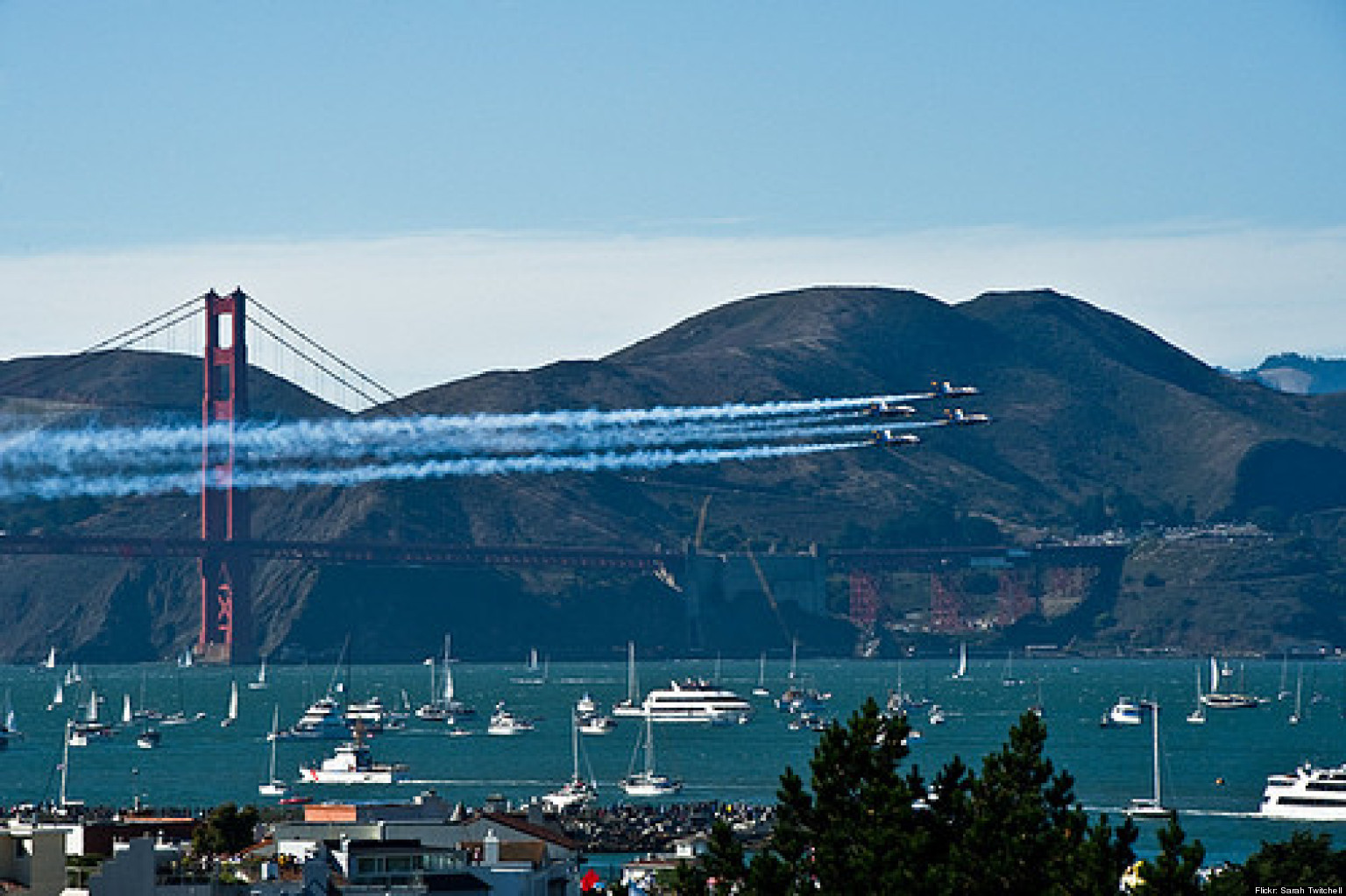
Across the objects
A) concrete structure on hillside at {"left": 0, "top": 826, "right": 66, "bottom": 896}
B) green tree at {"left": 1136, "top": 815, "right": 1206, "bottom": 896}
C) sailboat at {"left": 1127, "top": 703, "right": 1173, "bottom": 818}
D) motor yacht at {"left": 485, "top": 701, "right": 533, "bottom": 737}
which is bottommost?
sailboat at {"left": 1127, "top": 703, "right": 1173, "bottom": 818}

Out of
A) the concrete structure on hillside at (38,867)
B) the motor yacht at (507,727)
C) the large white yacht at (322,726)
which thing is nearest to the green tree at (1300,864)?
the concrete structure on hillside at (38,867)

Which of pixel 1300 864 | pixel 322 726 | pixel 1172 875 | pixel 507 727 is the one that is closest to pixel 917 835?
pixel 1172 875

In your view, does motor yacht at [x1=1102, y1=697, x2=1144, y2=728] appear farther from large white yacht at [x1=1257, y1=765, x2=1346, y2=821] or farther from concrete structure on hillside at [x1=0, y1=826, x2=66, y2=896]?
concrete structure on hillside at [x1=0, y1=826, x2=66, y2=896]

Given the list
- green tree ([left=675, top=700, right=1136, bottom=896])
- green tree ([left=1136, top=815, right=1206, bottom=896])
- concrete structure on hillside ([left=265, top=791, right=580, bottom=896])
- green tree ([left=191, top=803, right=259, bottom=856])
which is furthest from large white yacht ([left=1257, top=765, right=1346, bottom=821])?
green tree ([left=1136, top=815, right=1206, bottom=896])

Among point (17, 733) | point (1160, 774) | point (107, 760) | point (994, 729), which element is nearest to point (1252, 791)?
point (1160, 774)

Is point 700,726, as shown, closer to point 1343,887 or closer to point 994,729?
point 994,729

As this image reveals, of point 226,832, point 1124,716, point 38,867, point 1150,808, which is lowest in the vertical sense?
point 1150,808

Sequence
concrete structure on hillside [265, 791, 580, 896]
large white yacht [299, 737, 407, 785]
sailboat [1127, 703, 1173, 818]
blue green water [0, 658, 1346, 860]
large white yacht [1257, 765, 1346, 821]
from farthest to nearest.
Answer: large white yacht [299, 737, 407, 785], blue green water [0, 658, 1346, 860], large white yacht [1257, 765, 1346, 821], sailboat [1127, 703, 1173, 818], concrete structure on hillside [265, 791, 580, 896]

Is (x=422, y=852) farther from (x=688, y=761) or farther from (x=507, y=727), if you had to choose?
(x=507, y=727)
